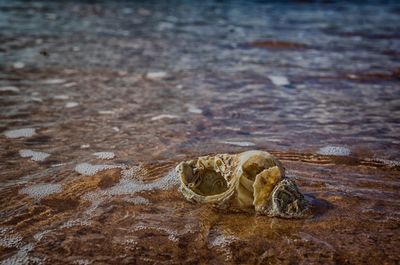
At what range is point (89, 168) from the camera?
9.83 feet

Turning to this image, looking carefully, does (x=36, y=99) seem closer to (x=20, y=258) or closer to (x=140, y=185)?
(x=140, y=185)

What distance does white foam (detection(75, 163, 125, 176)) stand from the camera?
293cm

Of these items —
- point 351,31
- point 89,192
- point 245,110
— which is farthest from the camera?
point 351,31

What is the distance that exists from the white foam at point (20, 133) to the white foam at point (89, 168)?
0.87 meters

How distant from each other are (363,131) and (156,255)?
2584 millimetres

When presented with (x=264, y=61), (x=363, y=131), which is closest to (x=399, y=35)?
(x=264, y=61)

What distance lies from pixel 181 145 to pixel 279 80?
2.74m

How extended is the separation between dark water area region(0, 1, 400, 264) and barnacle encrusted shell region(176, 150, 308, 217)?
8 cm

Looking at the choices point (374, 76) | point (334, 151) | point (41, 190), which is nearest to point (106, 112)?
point (41, 190)

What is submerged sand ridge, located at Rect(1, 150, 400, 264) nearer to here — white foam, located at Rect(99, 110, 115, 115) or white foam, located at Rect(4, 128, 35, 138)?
white foam, located at Rect(4, 128, 35, 138)

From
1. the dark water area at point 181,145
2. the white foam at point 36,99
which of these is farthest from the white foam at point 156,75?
the white foam at point 36,99

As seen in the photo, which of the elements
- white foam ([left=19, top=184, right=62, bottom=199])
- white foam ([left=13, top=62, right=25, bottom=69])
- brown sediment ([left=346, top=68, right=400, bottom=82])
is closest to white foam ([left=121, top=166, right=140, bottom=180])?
white foam ([left=19, top=184, right=62, bottom=199])

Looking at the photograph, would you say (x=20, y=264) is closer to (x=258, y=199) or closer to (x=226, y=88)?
(x=258, y=199)

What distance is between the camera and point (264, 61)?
7.02 metres
